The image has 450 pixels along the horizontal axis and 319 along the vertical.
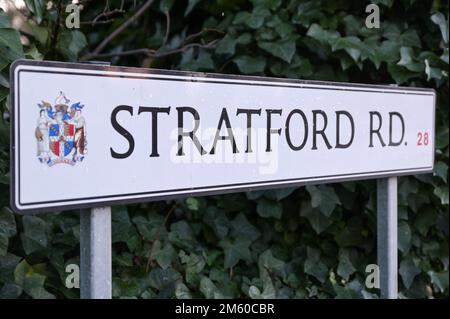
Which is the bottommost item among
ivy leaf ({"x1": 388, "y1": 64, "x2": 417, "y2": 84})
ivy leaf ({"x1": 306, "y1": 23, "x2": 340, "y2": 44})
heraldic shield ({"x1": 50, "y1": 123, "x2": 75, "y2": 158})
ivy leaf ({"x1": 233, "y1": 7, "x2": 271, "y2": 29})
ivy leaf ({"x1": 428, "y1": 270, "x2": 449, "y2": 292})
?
ivy leaf ({"x1": 428, "y1": 270, "x2": 449, "y2": 292})

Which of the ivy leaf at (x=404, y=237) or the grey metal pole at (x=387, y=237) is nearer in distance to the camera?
the grey metal pole at (x=387, y=237)

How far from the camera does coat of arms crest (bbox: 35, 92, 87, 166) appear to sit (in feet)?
3.39

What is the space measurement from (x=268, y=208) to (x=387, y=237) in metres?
0.49

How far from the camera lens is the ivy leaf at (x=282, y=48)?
6.72 ft

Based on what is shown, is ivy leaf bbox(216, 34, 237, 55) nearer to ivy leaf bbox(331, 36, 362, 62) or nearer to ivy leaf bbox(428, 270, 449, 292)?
ivy leaf bbox(331, 36, 362, 62)

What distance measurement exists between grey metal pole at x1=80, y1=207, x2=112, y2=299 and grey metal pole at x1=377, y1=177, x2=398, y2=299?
89 cm

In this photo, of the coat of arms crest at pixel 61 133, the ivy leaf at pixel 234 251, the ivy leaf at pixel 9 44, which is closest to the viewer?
the coat of arms crest at pixel 61 133

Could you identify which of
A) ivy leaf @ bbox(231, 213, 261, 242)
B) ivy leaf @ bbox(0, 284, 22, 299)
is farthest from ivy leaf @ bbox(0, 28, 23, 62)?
ivy leaf @ bbox(231, 213, 261, 242)

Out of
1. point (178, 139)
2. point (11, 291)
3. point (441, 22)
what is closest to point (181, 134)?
point (178, 139)

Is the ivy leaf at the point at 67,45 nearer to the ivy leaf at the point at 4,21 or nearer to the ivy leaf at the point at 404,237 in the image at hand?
the ivy leaf at the point at 4,21

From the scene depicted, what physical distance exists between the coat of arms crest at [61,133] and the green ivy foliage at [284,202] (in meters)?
0.78

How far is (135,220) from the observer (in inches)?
77.1

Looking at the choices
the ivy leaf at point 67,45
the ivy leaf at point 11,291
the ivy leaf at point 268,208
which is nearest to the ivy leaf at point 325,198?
the ivy leaf at point 268,208
